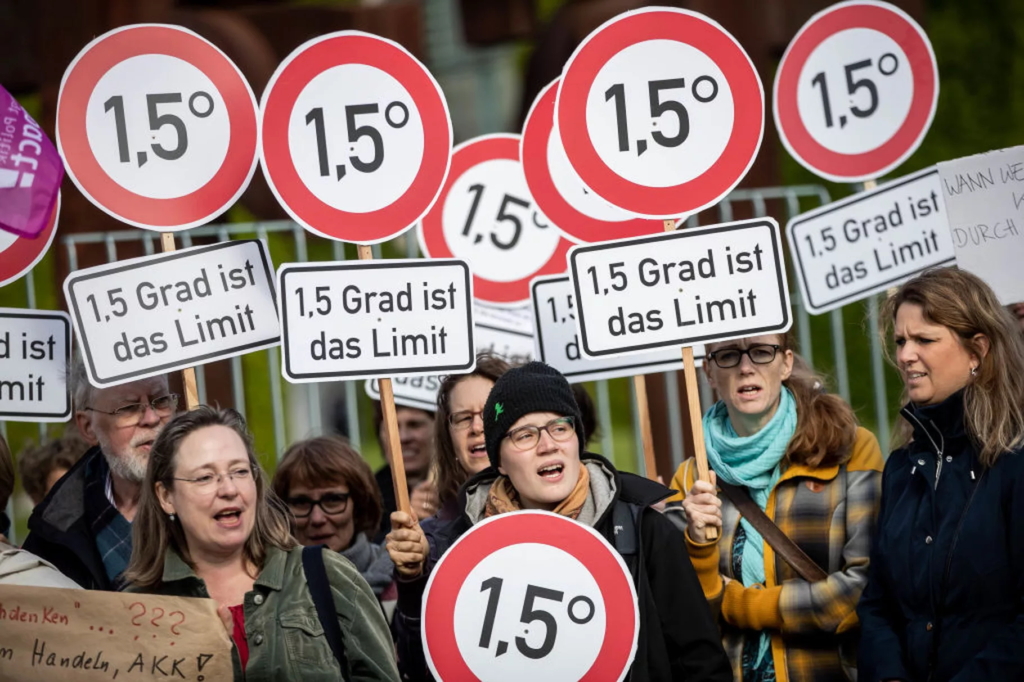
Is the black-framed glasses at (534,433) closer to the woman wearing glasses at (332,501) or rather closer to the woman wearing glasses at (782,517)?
the woman wearing glasses at (782,517)

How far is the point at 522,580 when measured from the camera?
14.3 ft

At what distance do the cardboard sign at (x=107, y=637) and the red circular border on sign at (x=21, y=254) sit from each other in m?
1.60

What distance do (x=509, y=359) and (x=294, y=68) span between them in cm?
184

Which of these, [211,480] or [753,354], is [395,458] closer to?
[211,480]

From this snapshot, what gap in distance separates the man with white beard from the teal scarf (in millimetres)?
1960

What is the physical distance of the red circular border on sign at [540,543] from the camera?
169 inches

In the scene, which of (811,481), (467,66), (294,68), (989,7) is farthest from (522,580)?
(467,66)

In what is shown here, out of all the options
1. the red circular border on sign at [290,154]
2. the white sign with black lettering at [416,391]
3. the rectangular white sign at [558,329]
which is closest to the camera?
the red circular border on sign at [290,154]

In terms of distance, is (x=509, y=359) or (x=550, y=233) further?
(x=550, y=233)

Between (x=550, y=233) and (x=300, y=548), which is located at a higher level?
(x=550, y=233)

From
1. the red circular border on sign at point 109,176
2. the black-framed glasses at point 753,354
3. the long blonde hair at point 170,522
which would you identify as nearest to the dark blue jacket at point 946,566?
the black-framed glasses at point 753,354

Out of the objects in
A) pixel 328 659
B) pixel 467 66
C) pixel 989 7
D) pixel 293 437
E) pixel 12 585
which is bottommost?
pixel 328 659

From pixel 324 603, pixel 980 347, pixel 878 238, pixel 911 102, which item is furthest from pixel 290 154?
pixel 911 102

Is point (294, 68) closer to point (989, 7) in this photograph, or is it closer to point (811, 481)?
point (811, 481)
